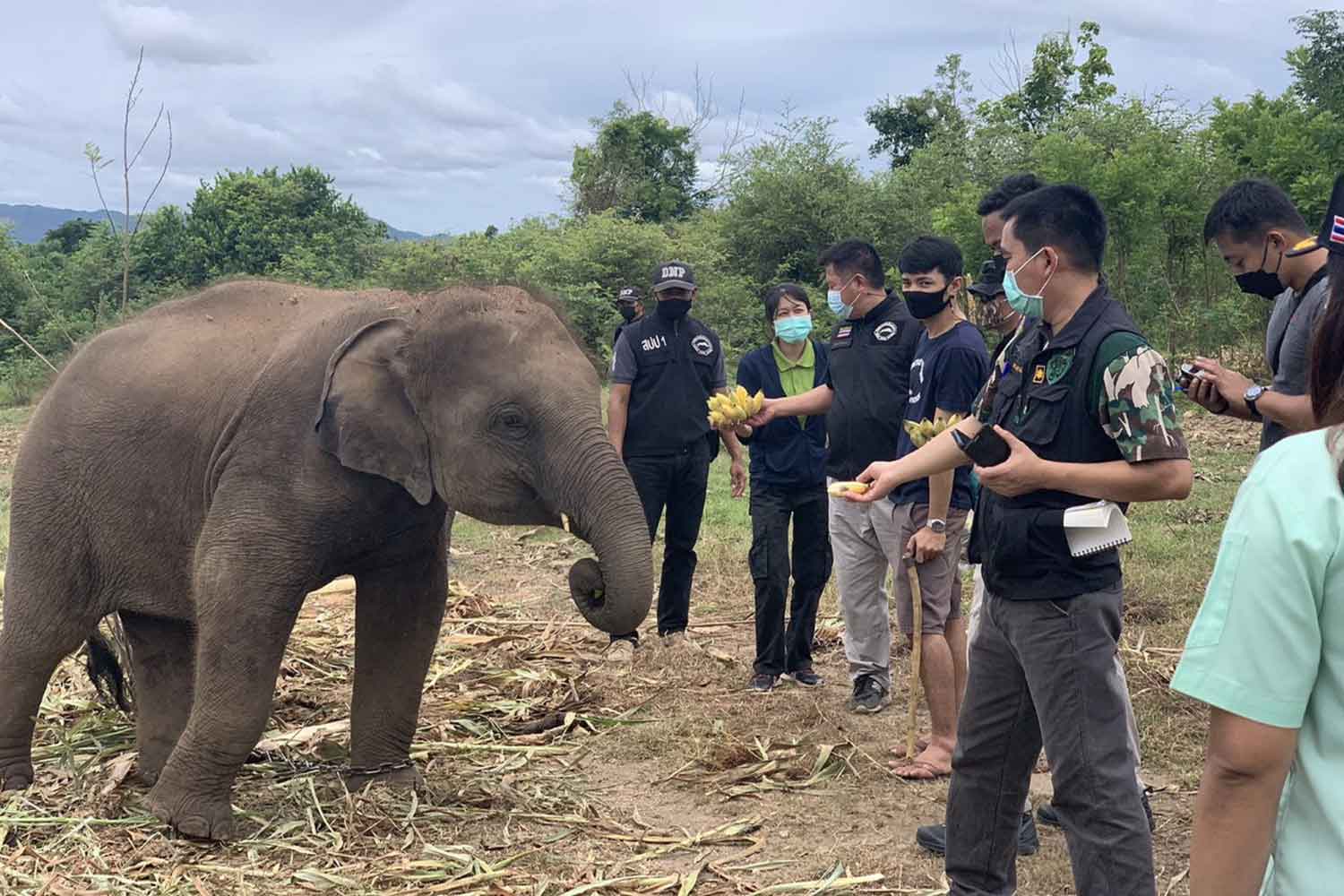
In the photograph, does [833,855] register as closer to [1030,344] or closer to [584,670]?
[1030,344]

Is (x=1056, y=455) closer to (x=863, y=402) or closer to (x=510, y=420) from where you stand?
(x=510, y=420)

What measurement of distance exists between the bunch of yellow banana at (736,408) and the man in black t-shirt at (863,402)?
1.31 ft

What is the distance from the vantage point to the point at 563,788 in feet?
18.6

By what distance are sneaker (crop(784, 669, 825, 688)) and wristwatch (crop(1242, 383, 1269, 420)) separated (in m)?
3.02

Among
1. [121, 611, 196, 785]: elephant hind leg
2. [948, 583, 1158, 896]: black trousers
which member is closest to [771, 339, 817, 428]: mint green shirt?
[121, 611, 196, 785]: elephant hind leg

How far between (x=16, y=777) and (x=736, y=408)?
3.66 meters

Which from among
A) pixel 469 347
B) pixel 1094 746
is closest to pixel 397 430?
pixel 469 347

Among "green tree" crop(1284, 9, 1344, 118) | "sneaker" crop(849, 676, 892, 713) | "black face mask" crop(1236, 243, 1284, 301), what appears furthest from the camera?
"green tree" crop(1284, 9, 1344, 118)

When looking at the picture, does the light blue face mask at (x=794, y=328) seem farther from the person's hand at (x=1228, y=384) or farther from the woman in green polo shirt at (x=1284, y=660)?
the woman in green polo shirt at (x=1284, y=660)

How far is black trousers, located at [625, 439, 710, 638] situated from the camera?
785cm

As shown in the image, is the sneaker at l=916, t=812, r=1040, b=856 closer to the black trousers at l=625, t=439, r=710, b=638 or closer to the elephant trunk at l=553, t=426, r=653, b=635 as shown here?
the elephant trunk at l=553, t=426, r=653, b=635

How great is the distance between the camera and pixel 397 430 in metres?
4.88

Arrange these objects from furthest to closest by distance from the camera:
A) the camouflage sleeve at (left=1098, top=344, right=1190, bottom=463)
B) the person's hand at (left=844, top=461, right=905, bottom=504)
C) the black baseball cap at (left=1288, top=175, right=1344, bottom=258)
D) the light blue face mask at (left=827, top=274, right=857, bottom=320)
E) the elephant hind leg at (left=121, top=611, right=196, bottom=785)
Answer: the light blue face mask at (left=827, top=274, right=857, bottom=320)
the elephant hind leg at (left=121, top=611, right=196, bottom=785)
the person's hand at (left=844, top=461, right=905, bottom=504)
the camouflage sleeve at (left=1098, top=344, right=1190, bottom=463)
the black baseball cap at (left=1288, top=175, right=1344, bottom=258)

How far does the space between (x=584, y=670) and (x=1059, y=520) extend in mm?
4254
